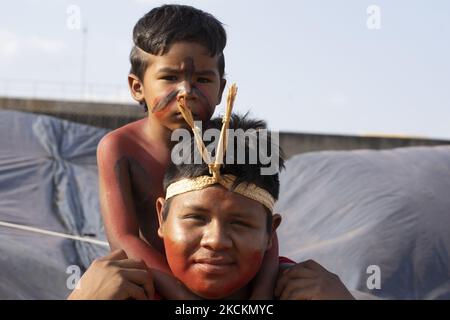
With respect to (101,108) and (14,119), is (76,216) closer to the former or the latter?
(14,119)

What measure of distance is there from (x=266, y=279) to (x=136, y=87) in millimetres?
513

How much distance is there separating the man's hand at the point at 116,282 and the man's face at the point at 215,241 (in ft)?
0.21

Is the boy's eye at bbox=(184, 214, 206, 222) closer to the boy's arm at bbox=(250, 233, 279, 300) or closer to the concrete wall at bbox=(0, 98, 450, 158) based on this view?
the boy's arm at bbox=(250, 233, 279, 300)

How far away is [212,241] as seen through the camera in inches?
57.0

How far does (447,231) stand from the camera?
480 centimetres

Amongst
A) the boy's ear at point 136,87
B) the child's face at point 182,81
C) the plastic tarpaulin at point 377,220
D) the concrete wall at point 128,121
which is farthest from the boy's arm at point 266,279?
the concrete wall at point 128,121

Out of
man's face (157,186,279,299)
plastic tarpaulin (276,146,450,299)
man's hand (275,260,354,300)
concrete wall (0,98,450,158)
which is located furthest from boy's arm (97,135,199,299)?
concrete wall (0,98,450,158)

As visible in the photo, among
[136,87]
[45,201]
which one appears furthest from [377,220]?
[136,87]

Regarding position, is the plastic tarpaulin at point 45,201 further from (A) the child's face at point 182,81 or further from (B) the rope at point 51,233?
(A) the child's face at point 182,81

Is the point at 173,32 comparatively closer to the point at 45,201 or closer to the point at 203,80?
the point at 203,80

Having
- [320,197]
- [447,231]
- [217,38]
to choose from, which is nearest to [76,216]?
[320,197]

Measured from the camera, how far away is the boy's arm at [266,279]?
1.57 meters

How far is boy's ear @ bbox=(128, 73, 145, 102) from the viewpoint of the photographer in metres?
1.79
